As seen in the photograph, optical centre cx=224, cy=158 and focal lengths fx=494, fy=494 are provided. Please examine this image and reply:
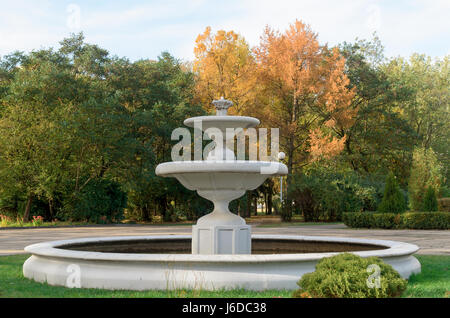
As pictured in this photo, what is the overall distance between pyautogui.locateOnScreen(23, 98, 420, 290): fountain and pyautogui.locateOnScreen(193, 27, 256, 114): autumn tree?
77.1 feet

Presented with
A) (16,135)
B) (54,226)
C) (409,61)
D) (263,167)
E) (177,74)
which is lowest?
(54,226)

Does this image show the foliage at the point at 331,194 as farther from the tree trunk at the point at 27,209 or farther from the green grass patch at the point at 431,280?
the green grass patch at the point at 431,280

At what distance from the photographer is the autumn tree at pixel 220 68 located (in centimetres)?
3503

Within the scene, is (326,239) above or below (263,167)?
below

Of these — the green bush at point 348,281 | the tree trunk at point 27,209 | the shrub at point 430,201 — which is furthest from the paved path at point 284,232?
the green bush at point 348,281

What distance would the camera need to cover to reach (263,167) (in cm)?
938

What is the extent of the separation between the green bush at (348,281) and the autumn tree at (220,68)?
29125mm

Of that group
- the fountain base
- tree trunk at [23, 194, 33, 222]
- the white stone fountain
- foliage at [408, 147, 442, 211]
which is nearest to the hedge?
foliage at [408, 147, 442, 211]

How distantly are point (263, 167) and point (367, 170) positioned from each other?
36384mm

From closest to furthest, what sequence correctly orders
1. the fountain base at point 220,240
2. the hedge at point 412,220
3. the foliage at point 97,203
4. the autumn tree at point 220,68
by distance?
the fountain base at point 220,240 < the hedge at point 412,220 < the foliage at point 97,203 < the autumn tree at point 220,68

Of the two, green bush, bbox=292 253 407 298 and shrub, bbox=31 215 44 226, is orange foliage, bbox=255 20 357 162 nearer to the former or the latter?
shrub, bbox=31 215 44 226

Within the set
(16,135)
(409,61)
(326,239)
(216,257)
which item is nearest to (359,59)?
(409,61)

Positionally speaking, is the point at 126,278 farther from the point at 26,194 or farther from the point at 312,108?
the point at 312,108

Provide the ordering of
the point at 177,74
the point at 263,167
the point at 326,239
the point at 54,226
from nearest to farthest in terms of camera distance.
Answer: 1. the point at 263,167
2. the point at 326,239
3. the point at 54,226
4. the point at 177,74
